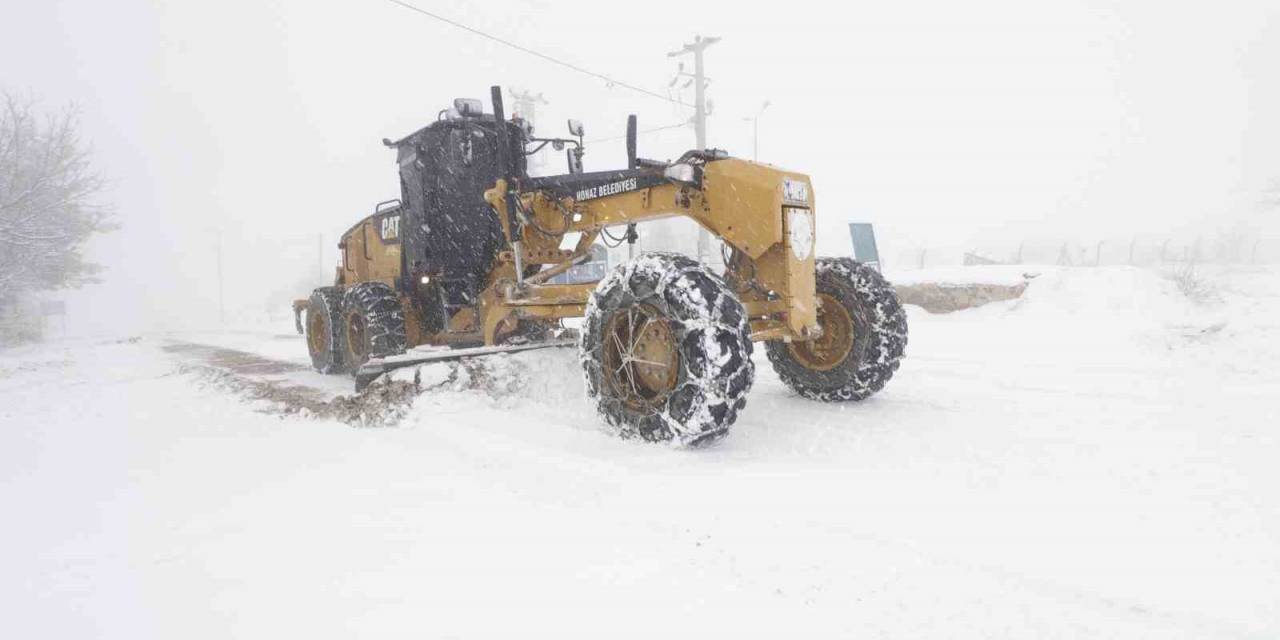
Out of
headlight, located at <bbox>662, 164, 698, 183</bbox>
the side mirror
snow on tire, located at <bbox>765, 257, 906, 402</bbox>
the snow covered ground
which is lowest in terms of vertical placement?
the snow covered ground

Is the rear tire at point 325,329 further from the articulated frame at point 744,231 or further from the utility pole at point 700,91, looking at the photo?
the utility pole at point 700,91

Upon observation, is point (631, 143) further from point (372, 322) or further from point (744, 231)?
point (372, 322)

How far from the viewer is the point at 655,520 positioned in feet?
9.14

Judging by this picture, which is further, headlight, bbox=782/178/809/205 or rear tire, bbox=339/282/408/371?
rear tire, bbox=339/282/408/371

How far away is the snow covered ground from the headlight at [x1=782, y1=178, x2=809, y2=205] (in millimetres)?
1427

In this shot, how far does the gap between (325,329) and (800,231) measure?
20.6ft

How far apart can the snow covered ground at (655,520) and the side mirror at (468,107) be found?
125 inches

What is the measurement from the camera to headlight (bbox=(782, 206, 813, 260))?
4.22 meters

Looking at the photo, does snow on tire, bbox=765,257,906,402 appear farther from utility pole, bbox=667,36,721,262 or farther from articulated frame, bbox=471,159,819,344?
utility pole, bbox=667,36,721,262

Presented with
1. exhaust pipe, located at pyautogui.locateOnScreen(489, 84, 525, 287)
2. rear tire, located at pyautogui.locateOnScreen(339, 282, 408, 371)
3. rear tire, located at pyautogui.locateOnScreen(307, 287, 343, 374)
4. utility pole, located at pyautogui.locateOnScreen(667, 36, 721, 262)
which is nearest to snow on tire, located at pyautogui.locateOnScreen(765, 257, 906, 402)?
exhaust pipe, located at pyautogui.locateOnScreen(489, 84, 525, 287)

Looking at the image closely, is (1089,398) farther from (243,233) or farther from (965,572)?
(243,233)

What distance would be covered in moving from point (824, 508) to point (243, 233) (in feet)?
517

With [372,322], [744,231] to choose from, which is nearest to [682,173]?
[744,231]

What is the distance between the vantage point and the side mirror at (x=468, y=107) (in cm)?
707
